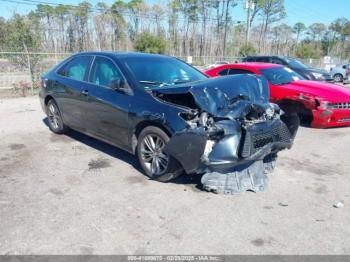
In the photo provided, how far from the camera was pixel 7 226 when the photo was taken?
3.21m

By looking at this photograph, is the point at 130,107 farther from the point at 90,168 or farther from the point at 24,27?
the point at 24,27

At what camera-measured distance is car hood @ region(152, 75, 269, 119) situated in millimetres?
3873

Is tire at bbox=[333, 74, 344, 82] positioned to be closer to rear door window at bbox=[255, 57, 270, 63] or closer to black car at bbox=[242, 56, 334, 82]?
black car at bbox=[242, 56, 334, 82]

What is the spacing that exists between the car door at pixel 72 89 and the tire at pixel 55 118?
9.0 inches

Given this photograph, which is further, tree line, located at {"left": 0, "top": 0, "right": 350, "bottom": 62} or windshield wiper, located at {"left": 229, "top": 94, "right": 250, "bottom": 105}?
tree line, located at {"left": 0, "top": 0, "right": 350, "bottom": 62}

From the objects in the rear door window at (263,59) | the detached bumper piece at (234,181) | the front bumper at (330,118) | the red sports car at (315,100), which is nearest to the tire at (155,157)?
the detached bumper piece at (234,181)

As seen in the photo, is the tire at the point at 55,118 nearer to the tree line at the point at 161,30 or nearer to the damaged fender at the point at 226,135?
the damaged fender at the point at 226,135

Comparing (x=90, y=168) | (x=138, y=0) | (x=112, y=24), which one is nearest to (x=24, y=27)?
(x=90, y=168)

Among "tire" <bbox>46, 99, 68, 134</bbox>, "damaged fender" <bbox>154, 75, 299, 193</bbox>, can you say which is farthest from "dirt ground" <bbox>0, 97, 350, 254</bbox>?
"tire" <bbox>46, 99, 68, 134</bbox>

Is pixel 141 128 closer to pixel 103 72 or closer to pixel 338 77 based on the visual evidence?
pixel 103 72

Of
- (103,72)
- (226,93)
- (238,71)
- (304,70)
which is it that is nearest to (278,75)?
(238,71)

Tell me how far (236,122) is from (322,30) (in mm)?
71844

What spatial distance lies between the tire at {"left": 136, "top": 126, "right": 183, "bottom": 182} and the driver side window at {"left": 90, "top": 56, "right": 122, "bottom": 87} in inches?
40.1

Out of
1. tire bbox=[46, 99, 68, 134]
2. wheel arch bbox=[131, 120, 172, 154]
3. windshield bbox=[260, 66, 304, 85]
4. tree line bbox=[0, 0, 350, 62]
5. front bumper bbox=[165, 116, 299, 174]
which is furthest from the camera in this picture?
tree line bbox=[0, 0, 350, 62]
